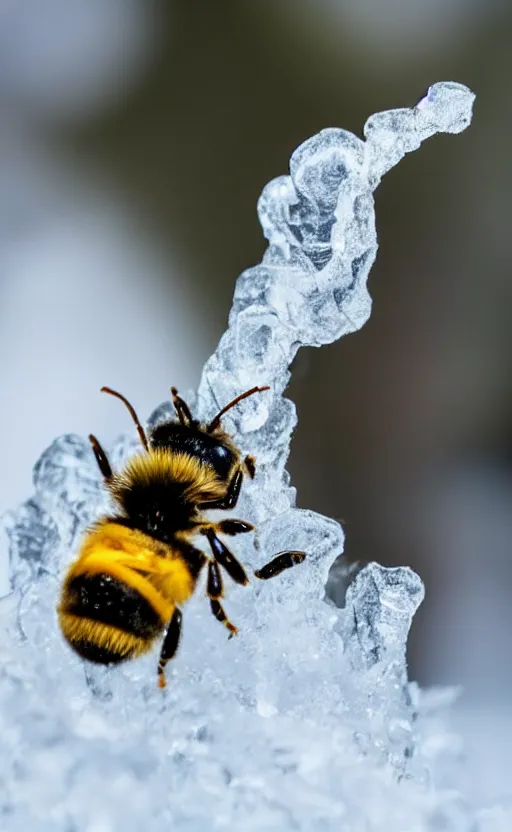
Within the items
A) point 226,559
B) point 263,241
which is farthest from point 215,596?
point 263,241

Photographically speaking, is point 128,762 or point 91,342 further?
point 91,342

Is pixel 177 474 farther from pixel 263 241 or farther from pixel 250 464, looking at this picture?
pixel 263 241

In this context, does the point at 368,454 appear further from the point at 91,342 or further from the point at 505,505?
the point at 91,342

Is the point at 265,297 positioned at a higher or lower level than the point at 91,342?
lower

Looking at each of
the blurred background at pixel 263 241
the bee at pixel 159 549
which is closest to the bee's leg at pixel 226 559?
the bee at pixel 159 549

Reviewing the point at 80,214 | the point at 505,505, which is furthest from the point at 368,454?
the point at 80,214

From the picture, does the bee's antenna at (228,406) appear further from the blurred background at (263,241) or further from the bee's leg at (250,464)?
the blurred background at (263,241)
